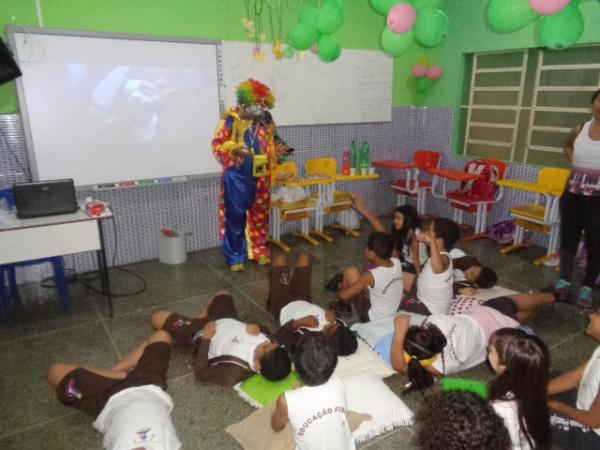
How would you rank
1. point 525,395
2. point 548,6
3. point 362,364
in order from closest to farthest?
point 525,395 < point 362,364 < point 548,6

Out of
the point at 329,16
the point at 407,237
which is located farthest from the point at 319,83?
the point at 407,237

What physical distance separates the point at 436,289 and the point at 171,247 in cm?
241

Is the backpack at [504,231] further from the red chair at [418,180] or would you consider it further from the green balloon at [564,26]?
the green balloon at [564,26]

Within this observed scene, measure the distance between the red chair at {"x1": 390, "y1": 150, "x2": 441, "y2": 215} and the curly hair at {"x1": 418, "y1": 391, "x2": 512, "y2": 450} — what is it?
4.14 m

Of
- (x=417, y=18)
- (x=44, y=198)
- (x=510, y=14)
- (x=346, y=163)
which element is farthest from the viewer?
(x=346, y=163)

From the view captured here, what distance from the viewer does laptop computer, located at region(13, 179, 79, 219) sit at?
2.75 meters

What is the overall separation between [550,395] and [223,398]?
150cm

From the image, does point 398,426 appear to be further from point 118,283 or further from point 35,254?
point 118,283

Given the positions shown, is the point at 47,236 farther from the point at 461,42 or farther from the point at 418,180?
the point at 461,42

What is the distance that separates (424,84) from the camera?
17.0 ft

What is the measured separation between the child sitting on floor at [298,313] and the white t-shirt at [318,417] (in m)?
0.44

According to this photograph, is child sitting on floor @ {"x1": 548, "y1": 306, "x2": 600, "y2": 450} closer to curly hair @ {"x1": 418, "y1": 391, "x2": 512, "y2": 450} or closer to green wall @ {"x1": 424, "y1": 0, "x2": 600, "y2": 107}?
curly hair @ {"x1": 418, "y1": 391, "x2": 512, "y2": 450}

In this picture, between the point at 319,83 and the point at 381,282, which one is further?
the point at 319,83

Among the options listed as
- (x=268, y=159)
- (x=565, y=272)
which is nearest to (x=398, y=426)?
(x=565, y=272)
